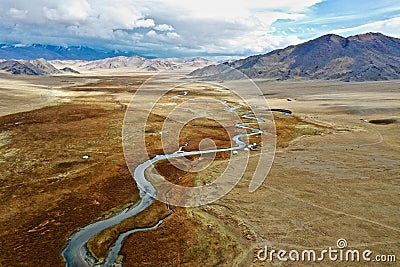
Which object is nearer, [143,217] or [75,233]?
[75,233]

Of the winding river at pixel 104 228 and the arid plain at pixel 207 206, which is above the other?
the arid plain at pixel 207 206

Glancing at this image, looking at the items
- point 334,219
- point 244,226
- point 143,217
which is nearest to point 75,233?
point 143,217

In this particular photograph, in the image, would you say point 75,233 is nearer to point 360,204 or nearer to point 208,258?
point 208,258

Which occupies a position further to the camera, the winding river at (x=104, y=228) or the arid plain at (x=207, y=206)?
the arid plain at (x=207, y=206)

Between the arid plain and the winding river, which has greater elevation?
the arid plain

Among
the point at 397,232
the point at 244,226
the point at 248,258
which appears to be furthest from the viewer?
the point at 244,226

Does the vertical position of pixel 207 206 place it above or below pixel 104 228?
above

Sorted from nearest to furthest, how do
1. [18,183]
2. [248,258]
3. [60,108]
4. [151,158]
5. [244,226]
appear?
[248,258] < [244,226] < [18,183] < [151,158] < [60,108]

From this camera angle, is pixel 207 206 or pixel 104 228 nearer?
pixel 104 228

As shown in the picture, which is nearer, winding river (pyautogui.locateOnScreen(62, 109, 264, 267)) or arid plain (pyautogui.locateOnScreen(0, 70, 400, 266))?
winding river (pyautogui.locateOnScreen(62, 109, 264, 267))
